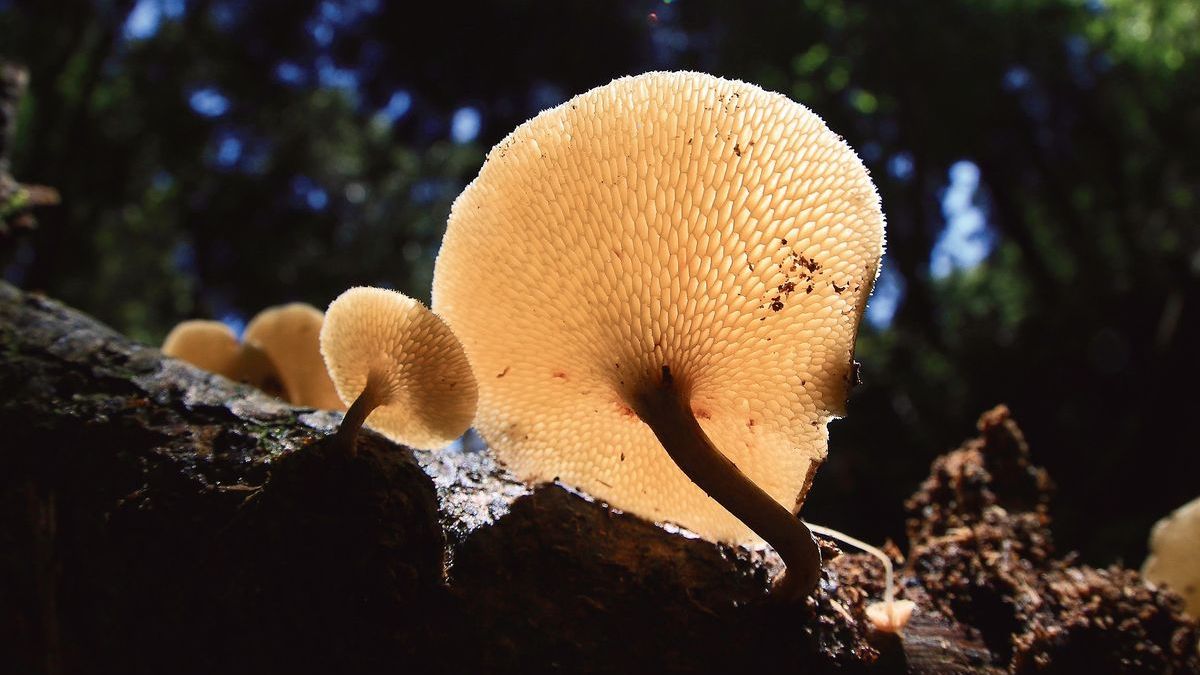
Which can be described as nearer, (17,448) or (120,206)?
(17,448)

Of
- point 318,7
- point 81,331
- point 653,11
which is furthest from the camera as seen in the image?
point 318,7

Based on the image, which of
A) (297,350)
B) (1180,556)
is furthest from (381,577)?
(1180,556)

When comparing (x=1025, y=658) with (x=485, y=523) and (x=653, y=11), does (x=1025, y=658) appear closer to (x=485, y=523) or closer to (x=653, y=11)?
(x=485, y=523)

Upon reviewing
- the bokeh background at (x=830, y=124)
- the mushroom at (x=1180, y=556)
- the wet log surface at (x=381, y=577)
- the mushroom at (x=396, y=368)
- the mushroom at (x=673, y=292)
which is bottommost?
the wet log surface at (x=381, y=577)

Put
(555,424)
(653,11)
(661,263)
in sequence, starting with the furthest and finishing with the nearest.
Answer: (653,11), (555,424), (661,263)

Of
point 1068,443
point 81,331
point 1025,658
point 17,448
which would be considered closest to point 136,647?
point 17,448

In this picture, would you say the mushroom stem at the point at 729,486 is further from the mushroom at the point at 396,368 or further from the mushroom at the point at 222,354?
the mushroom at the point at 222,354

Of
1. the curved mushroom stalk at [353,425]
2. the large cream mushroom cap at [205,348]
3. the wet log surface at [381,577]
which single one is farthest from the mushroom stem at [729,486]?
the large cream mushroom cap at [205,348]
